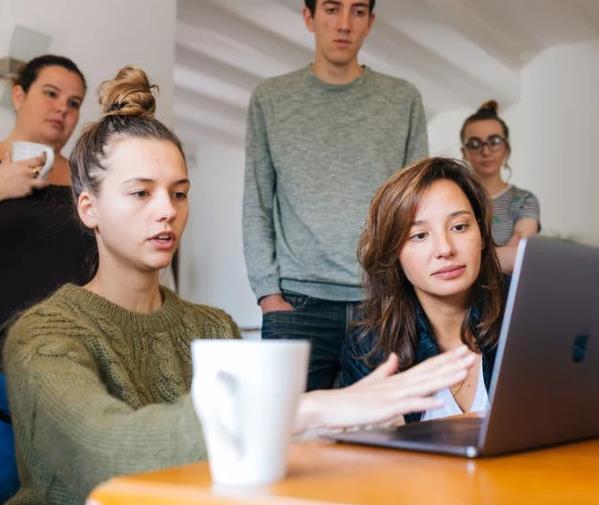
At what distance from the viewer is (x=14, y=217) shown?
1.76 meters

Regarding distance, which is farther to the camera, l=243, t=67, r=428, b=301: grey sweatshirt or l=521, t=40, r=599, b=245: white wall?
l=521, t=40, r=599, b=245: white wall

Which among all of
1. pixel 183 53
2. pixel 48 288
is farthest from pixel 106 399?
pixel 183 53

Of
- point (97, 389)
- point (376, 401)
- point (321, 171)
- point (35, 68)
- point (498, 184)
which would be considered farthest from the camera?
point (498, 184)

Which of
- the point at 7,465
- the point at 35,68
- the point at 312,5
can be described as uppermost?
the point at 312,5

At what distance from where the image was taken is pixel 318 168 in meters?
2.18

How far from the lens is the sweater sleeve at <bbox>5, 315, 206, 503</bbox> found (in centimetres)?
75

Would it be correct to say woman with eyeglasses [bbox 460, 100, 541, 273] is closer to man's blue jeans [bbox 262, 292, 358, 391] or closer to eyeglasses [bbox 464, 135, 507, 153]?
eyeglasses [bbox 464, 135, 507, 153]

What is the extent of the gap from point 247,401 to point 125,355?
1.96 feet

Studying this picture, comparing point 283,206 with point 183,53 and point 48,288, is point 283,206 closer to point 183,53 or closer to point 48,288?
point 48,288

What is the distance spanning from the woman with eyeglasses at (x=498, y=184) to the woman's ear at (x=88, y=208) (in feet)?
4.35

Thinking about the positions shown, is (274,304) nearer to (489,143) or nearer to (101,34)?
(101,34)

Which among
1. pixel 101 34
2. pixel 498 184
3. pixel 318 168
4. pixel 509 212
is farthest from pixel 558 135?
pixel 318 168

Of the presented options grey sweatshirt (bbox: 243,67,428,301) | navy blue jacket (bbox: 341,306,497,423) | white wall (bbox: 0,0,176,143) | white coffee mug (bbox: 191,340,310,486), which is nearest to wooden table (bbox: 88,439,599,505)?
white coffee mug (bbox: 191,340,310,486)

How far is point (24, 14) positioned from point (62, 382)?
75.9 inches
